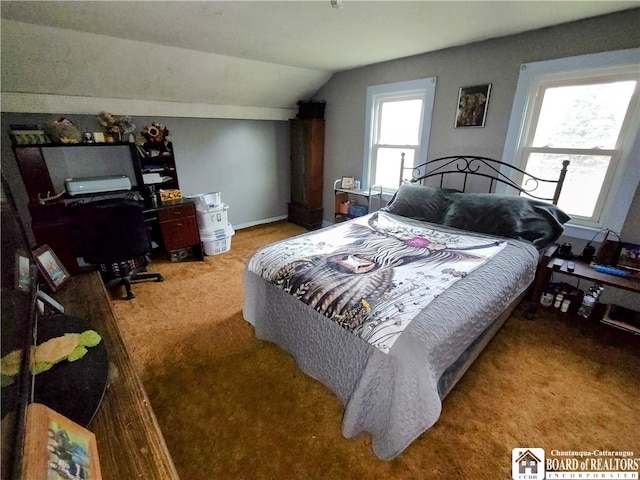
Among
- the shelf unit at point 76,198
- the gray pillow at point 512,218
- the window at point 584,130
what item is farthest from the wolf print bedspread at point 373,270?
the shelf unit at point 76,198

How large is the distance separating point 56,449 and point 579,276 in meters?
2.82

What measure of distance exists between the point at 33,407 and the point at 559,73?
3.44 m

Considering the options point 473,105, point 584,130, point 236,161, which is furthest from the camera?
point 236,161

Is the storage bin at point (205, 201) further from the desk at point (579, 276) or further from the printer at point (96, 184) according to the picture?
the desk at point (579, 276)

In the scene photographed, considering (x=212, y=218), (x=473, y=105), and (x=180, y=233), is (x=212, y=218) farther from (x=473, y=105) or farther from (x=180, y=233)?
(x=473, y=105)

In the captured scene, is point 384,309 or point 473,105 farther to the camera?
point 473,105

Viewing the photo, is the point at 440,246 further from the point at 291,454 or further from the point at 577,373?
the point at 291,454

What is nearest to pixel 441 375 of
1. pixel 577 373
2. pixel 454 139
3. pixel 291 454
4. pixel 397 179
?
pixel 291 454

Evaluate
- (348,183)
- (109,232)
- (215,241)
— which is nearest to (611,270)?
(348,183)

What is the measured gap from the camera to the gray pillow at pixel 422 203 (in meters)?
2.66

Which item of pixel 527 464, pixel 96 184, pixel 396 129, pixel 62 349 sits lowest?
pixel 527 464

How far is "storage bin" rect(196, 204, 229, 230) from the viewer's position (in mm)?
3404

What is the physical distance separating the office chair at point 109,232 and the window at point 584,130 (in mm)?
3428

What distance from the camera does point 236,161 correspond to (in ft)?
13.8
